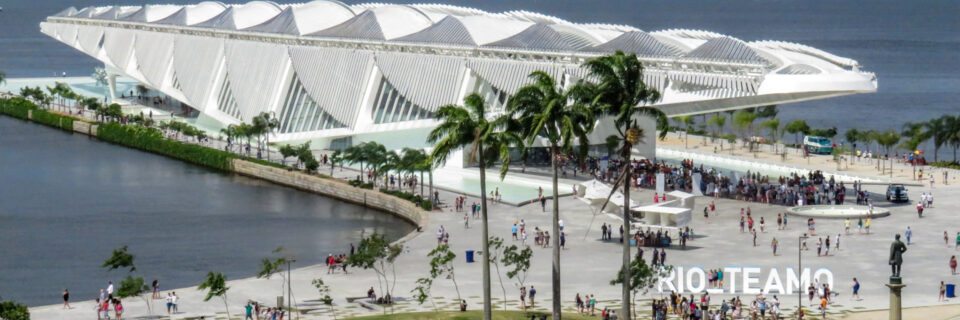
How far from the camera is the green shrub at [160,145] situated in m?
95.5

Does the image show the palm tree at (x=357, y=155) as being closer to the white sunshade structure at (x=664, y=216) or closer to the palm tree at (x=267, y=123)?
the palm tree at (x=267, y=123)

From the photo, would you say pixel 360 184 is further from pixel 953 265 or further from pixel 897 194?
pixel 953 265

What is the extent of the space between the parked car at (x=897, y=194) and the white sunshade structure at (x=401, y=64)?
16.8ft

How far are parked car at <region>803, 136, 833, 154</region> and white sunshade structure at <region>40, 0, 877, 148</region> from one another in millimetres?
9658

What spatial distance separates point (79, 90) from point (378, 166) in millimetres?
72431

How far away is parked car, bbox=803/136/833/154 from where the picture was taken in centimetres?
9200

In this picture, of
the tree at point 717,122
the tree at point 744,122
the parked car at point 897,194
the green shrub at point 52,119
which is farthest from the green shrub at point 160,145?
the parked car at point 897,194

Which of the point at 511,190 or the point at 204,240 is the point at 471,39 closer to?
the point at 511,190

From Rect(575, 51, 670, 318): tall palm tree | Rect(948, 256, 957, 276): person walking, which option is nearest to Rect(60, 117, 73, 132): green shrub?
Rect(575, 51, 670, 318): tall palm tree

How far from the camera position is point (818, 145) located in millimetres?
92562

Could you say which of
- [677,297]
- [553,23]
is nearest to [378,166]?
[553,23]

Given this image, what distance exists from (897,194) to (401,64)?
115 ft

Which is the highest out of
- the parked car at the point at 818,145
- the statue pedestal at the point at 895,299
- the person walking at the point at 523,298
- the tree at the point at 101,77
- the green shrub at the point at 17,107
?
the tree at the point at 101,77

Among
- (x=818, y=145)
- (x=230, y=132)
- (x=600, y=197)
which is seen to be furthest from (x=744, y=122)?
(x=600, y=197)
